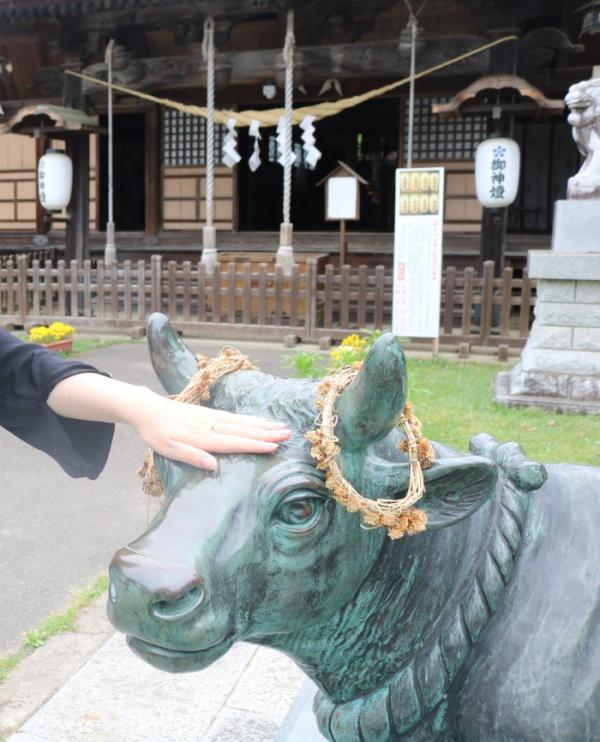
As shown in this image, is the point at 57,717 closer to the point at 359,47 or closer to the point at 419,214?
the point at 419,214

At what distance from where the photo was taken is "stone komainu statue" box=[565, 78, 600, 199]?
7387mm

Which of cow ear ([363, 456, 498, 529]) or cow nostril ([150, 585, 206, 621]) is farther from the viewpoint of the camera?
cow ear ([363, 456, 498, 529])

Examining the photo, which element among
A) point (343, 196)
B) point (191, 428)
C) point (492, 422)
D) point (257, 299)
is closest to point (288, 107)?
point (343, 196)

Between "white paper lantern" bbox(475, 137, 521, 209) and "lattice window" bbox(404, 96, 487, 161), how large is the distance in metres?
2.42

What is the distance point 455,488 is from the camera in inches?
54.5

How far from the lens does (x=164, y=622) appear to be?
1.20m

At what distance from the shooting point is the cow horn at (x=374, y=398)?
118 cm

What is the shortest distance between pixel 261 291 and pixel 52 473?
647 cm

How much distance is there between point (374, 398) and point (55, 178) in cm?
1354

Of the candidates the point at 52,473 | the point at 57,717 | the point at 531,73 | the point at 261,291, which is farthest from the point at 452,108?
the point at 57,717

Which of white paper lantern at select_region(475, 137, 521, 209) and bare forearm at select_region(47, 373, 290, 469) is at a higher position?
white paper lantern at select_region(475, 137, 521, 209)

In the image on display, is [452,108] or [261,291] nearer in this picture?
[452,108]

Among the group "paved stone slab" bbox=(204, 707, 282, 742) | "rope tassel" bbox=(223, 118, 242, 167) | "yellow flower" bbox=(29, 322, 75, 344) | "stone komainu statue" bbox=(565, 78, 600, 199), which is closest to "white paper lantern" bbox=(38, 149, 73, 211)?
"rope tassel" bbox=(223, 118, 242, 167)

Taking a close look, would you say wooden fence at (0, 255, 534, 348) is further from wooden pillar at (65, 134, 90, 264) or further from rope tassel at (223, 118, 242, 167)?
rope tassel at (223, 118, 242, 167)
